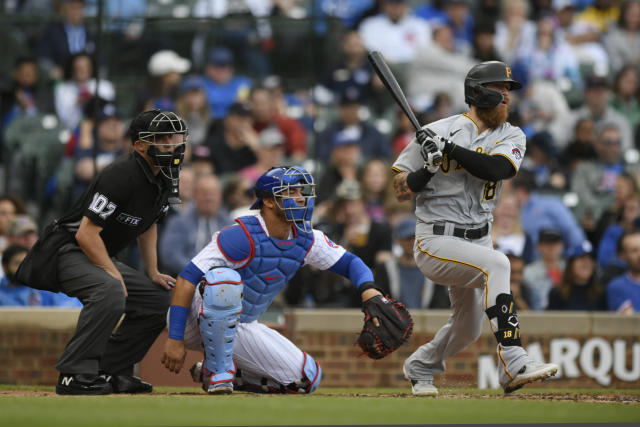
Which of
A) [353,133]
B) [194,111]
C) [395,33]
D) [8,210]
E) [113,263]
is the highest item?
[395,33]

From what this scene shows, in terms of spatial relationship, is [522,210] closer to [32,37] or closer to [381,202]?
[381,202]

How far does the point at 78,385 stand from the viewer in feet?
19.7

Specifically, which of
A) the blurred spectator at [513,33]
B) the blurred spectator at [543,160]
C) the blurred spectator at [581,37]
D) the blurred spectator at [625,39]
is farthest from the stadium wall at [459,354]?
the blurred spectator at [625,39]

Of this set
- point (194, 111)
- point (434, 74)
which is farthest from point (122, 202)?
point (434, 74)

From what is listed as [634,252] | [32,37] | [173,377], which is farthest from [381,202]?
[32,37]

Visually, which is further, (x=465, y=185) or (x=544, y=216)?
(x=544, y=216)

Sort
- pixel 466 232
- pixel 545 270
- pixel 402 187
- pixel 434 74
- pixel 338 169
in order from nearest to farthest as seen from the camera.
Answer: pixel 466 232
pixel 402 187
pixel 545 270
pixel 338 169
pixel 434 74

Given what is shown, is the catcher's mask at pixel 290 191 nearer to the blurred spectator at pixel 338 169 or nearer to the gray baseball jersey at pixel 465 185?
the gray baseball jersey at pixel 465 185

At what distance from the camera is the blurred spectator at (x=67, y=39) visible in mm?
11859

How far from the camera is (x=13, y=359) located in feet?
25.1

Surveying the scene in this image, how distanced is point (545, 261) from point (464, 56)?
144 inches

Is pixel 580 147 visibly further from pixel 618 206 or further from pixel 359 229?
pixel 359 229

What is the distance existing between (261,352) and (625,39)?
8.72 metres

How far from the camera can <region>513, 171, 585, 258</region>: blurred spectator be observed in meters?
10.4
